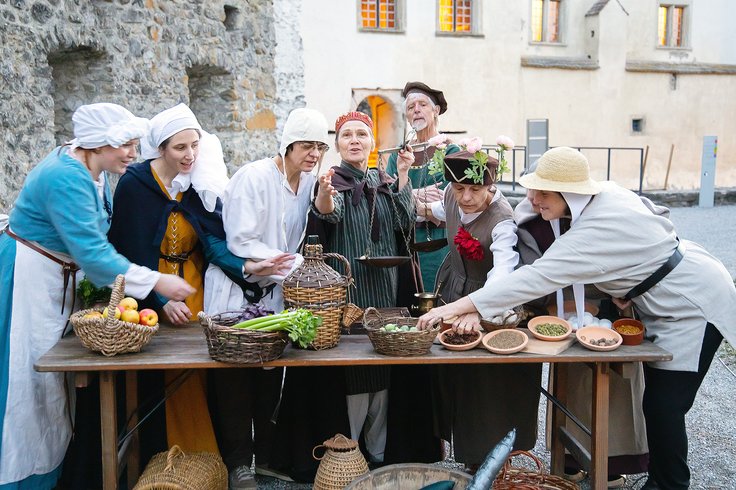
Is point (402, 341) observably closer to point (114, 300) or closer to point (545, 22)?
point (114, 300)

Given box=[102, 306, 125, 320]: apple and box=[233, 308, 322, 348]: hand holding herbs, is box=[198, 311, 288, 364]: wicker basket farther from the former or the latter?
box=[102, 306, 125, 320]: apple

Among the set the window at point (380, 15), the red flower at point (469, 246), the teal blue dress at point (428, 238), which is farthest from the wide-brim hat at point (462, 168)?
the window at point (380, 15)

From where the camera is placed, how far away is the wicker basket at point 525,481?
124 inches

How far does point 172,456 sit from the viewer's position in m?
3.26

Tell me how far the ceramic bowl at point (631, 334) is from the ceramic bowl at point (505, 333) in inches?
16.7

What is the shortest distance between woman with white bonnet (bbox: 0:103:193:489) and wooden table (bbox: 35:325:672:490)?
18 cm

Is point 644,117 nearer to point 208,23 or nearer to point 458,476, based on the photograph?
point 208,23

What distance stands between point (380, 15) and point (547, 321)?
14.9 meters

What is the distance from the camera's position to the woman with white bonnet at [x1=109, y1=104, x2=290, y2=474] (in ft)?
11.0

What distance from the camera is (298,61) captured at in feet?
49.4

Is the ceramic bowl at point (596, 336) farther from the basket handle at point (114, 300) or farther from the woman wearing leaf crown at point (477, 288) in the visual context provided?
the basket handle at point (114, 300)

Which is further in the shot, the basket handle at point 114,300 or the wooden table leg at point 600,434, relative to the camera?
the wooden table leg at point 600,434

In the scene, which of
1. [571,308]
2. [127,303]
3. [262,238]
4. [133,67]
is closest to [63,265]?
[127,303]

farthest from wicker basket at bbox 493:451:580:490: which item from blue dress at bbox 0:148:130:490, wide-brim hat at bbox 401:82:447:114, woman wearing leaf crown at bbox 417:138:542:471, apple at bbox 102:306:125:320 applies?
wide-brim hat at bbox 401:82:447:114
